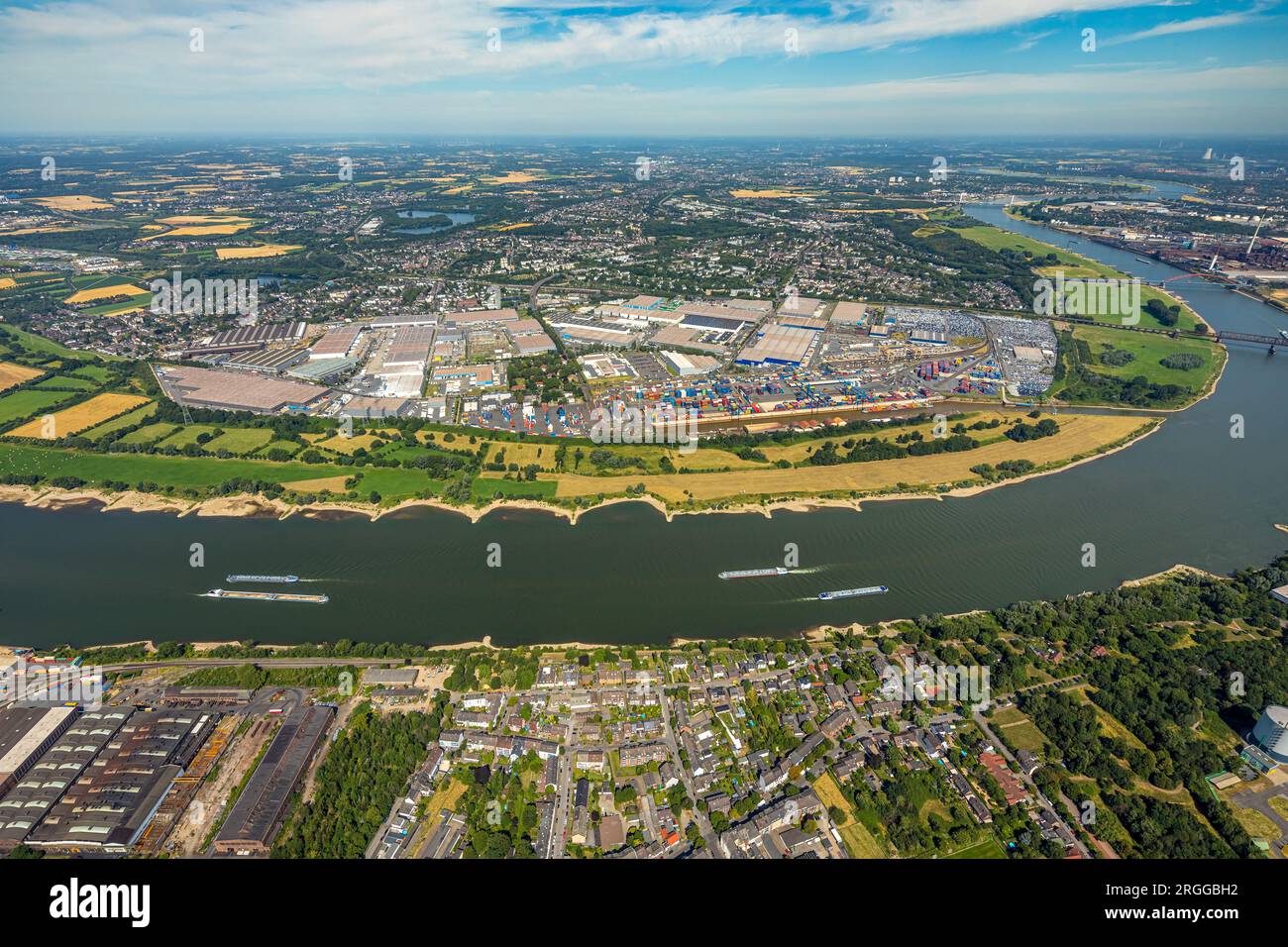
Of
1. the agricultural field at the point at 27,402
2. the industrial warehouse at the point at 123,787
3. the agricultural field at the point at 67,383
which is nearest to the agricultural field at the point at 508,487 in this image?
the industrial warehouse at the point at 123,787

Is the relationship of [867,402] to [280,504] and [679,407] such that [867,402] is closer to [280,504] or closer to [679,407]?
[679,407]

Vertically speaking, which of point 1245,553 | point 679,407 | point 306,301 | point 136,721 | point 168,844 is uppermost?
point 306,301

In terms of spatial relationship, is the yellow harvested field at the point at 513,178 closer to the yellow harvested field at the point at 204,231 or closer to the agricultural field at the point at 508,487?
the yellow harvested field at the point at 204,231

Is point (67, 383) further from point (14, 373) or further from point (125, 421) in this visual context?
point (125, 421)

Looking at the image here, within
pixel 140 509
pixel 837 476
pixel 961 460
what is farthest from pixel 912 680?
pixel 140 509

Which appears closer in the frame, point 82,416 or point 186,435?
point 186,435

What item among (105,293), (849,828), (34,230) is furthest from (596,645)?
(34,230)
